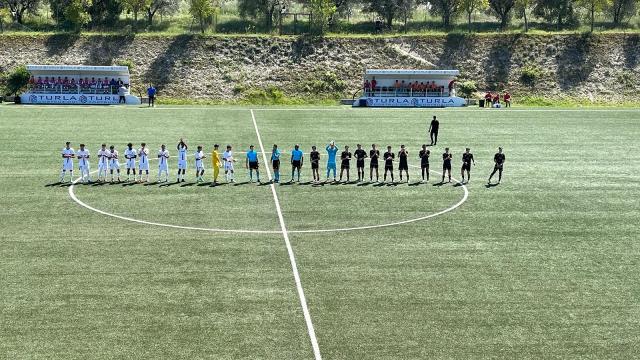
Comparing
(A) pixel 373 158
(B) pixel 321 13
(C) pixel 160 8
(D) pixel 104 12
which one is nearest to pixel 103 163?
(A) pixel 373 158

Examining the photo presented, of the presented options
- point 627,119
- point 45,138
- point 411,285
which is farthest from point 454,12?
point 411,285

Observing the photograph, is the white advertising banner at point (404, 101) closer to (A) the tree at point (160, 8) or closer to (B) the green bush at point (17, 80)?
(B) the green bush at point (17, 80)

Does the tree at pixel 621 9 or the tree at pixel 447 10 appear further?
the tree at pixel 621 9

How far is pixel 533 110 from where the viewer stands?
69188 mm

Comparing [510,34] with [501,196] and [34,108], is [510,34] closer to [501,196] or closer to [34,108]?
[34,108]

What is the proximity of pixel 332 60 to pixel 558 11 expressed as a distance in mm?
30141

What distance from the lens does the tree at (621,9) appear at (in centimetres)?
9448

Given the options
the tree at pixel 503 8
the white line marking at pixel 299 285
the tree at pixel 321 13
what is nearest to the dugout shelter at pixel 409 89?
the tree at pixel 321 13

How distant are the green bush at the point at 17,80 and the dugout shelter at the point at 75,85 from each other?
278 cm

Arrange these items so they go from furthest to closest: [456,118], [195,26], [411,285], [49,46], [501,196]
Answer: [195,26] < [49,46] < [456,118] < [501,196] < [411,285]

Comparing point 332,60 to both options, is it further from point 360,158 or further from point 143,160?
point 143,160

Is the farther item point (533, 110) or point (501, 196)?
point (533, 110)

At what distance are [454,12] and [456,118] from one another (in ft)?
125

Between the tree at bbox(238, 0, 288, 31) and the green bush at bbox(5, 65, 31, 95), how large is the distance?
97.9 feet
